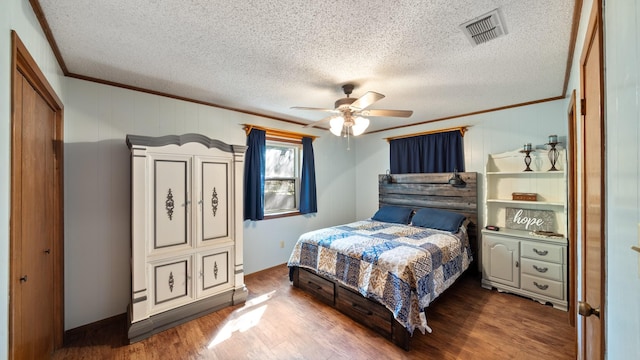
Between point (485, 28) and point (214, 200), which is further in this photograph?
point (214, 200)

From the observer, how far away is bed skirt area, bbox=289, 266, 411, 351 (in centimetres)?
216

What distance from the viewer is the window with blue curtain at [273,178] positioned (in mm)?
3605

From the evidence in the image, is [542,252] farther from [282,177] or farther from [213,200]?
[213,200]

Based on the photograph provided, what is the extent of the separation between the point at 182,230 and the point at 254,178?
4.27ft

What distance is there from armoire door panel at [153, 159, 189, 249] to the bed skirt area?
1473 millimetres

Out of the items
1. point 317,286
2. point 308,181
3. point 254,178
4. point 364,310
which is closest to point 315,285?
point 317,286

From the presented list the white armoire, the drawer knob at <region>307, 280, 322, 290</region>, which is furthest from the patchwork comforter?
the white armoire

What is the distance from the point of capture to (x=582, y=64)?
4.54 feet

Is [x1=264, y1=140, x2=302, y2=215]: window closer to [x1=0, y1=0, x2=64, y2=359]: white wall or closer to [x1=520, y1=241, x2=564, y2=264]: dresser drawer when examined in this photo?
[x1=0, y1=0, x2=64, y2=359]: white wall

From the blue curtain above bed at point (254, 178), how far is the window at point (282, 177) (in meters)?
0.30

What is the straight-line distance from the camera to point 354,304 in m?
2.53

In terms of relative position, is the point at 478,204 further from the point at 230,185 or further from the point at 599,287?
the point at 230,185

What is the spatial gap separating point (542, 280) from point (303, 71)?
3383mm

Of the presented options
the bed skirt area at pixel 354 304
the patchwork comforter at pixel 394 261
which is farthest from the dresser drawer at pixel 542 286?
the bed skirt area at pixel 354 304
